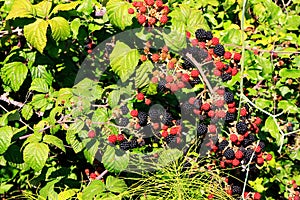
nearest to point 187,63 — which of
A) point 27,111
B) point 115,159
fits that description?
point 115,159

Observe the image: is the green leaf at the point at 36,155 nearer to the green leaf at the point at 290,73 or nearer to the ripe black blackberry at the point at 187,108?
the ripe black blackberry at the point at 187,108

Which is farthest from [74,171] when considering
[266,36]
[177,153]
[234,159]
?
[266,36]

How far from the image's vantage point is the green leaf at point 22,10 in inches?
70.0

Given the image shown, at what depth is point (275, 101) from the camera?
2.32 metres

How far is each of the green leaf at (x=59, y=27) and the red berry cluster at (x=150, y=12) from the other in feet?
0.80

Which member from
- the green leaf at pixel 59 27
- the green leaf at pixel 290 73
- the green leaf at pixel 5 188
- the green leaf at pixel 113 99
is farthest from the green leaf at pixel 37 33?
the green leaf at pixel 290 73

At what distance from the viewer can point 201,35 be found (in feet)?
5.74

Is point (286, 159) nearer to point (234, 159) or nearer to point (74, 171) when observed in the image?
point (234, 159)

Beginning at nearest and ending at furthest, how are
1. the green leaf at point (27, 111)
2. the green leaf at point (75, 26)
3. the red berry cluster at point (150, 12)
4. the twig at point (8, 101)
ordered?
the red berry cluster at point (150, 12), the green leaf at point (75, 26), the green leaf at point (27, 111), the twig at point (8, 101)

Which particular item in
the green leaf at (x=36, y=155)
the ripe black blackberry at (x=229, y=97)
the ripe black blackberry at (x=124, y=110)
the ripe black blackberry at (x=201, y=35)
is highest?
the ripe black blackberry at (x=201, y=35)

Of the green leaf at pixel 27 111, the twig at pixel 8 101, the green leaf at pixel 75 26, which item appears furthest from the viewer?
the twig at pixel 8 101

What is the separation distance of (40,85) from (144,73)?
0.49 meters

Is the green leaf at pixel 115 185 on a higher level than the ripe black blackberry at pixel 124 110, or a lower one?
lower

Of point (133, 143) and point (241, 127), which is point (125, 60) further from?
point (241, 127)
